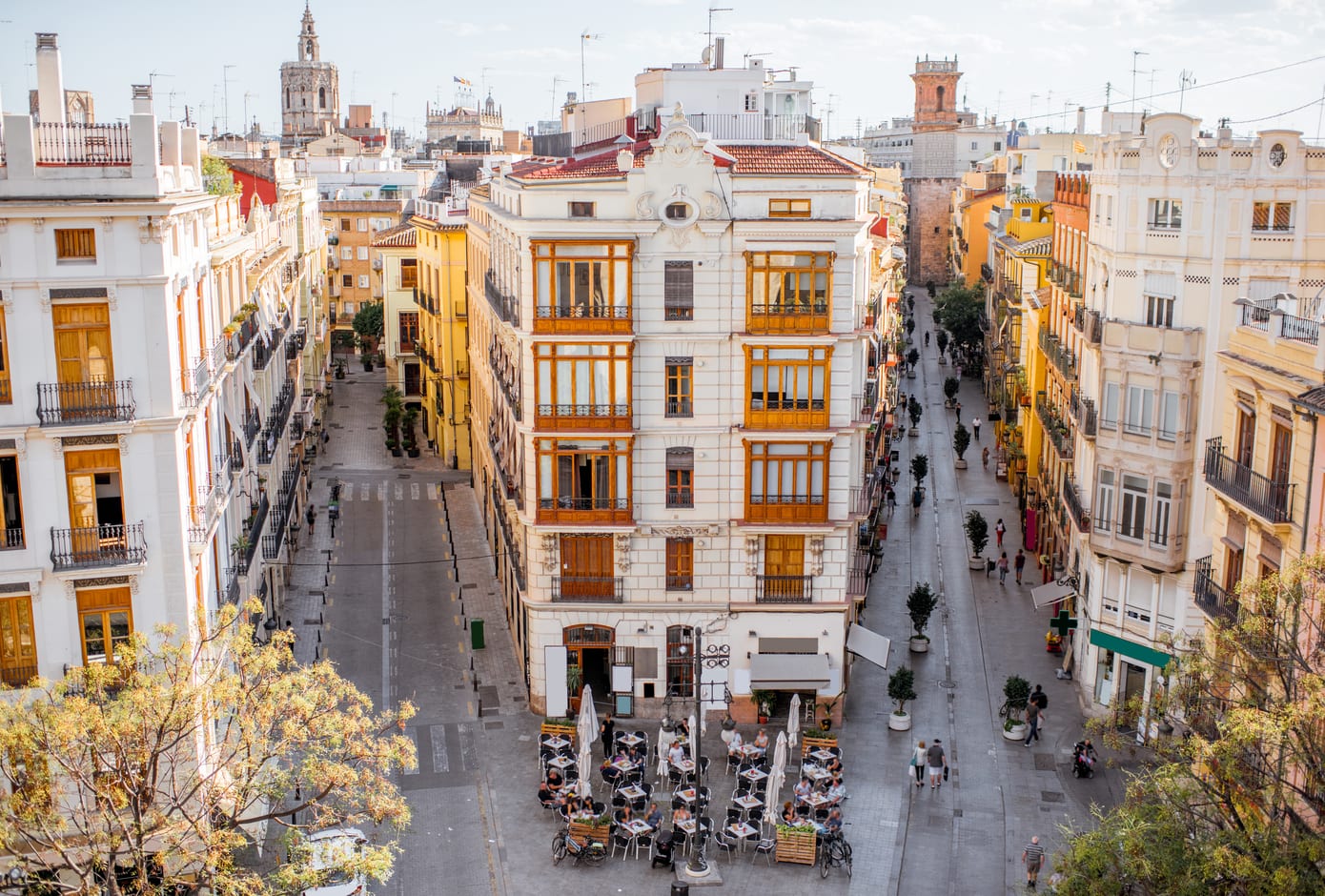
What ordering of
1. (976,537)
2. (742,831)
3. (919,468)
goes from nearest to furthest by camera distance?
(742,831) → (976,537) → (919,468)

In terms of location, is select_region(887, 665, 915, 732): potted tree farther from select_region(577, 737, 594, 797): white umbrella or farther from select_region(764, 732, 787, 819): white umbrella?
select_region(577, 737, 594, 797): white umbrella

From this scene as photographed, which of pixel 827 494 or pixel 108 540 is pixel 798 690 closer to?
pixel 827 494

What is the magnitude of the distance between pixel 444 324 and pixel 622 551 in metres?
36.2

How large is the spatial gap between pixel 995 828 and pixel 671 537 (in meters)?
13.0

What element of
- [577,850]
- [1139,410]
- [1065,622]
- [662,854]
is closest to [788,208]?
[1139,410]

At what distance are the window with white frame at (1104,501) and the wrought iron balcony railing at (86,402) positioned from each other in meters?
29.3

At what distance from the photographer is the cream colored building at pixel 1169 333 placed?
4116cm

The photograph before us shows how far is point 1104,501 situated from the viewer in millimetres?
44188

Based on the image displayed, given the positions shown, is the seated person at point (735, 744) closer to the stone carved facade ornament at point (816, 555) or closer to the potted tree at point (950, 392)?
the stone carved facade ornament at point (816, 555)

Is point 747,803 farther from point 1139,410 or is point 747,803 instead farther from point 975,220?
point 975,220

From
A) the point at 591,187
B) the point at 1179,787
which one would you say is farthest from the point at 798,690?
the point at 1179,787

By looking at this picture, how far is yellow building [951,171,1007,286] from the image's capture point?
11806 centimetres

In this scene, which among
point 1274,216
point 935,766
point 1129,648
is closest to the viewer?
point 935,766

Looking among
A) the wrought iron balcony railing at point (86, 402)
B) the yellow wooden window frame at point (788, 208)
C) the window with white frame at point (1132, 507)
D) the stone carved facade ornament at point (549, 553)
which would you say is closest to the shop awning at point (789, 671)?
the stone carved facade ornament at point (549, 553)
